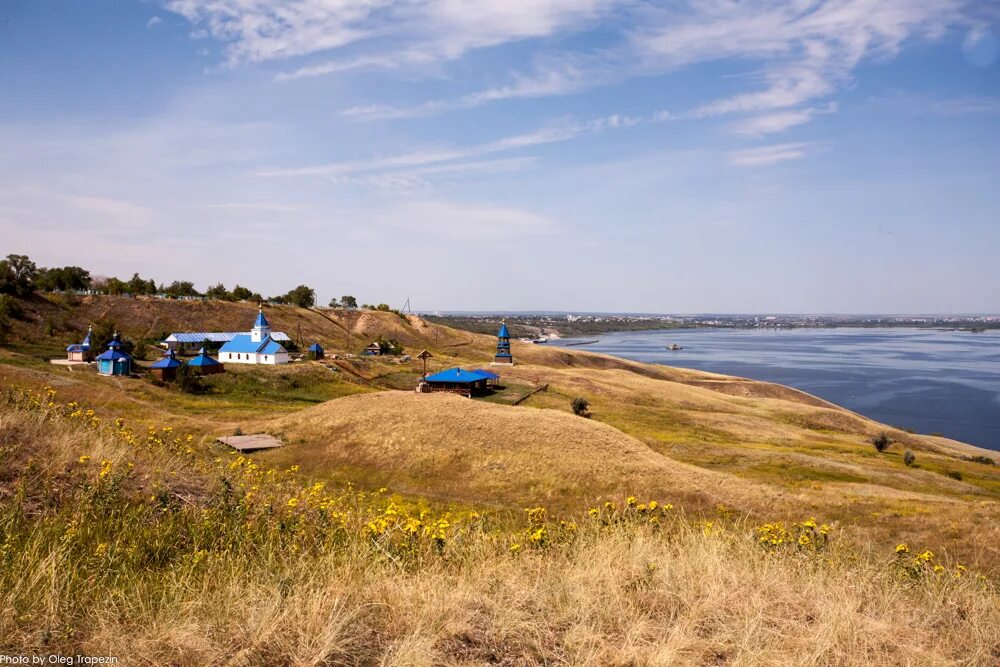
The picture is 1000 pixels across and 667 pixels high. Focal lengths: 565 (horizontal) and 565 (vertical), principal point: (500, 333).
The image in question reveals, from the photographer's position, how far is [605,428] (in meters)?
35.1

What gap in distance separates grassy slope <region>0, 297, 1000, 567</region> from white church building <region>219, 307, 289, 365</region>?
533 cm

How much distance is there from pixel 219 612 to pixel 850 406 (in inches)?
4097

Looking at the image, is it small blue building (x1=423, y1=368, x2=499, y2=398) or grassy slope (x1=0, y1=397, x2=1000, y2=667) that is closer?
grassy slope (x1=0, y1=397, x2=1000, y2=667)

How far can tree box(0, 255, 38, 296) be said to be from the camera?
7769 centimetres

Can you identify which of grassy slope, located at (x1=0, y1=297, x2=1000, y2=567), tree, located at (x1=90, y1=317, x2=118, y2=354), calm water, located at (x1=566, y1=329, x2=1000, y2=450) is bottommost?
calm water, located at (x1=566, y1=329, x2=1000, y2=450)

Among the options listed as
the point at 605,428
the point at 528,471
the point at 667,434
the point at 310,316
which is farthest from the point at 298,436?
the point at 310,316

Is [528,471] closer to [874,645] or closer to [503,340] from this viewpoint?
[874,645]

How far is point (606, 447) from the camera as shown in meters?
31.2

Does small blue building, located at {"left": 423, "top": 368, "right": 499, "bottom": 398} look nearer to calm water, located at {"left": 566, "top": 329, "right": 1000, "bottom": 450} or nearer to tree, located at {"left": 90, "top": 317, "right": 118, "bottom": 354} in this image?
tree, located at {"left": 90, "top": 317, "right": 118, "bottom": 354}

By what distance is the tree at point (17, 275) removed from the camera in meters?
77.7

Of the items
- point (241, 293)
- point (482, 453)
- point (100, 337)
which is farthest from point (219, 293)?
point (482, 453)

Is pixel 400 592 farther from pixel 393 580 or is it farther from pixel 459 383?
pixel 459 383

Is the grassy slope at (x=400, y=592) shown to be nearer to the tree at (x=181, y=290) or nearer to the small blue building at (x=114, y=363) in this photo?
the small blue building at (x=114, y=363)

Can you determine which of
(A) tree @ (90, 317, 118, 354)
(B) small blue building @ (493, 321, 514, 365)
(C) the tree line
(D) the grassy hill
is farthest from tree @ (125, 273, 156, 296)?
(D) the grassy hill
